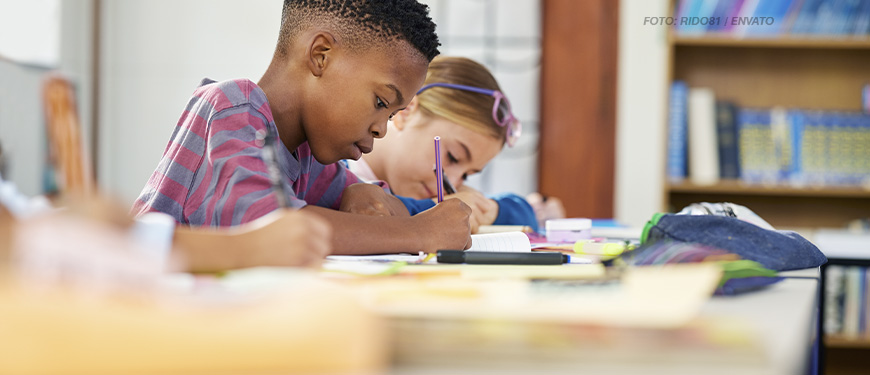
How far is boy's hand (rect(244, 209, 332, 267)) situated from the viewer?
58cm

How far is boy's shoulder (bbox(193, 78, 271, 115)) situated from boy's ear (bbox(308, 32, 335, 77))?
0.11 metres

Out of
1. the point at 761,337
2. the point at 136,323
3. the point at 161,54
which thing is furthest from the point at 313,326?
the point at 161,54

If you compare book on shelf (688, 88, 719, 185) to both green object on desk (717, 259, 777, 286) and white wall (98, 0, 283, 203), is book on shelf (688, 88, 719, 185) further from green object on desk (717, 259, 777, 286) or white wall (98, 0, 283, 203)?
green object on desk (717, 259, 777, 286)

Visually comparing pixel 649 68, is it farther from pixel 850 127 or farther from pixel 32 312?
pixel 32 312

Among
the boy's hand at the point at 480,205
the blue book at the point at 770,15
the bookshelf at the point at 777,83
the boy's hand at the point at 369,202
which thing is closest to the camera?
the boy's hand at the point at 369,202

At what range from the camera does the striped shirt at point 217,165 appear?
0.80 m

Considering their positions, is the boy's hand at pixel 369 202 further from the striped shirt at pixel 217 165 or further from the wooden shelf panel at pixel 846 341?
the wooden shelf panel at pixel 846 341

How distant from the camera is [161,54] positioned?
10.0ft

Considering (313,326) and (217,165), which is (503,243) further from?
(313,326)

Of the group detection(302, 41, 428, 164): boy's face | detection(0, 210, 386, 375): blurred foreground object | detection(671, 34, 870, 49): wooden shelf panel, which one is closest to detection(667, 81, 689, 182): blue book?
detection(671, 34, 870, 49): wooden shelf panel

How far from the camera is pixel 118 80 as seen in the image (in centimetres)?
306

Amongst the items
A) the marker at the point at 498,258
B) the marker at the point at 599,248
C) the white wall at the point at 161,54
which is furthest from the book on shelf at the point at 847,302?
the white wall at the point at 161,54

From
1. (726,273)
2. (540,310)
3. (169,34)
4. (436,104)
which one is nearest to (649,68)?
(436,104)

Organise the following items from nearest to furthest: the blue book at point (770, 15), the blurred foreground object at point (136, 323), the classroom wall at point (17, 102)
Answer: the blurred foreground object at point (136, 323)
the classroom wall at point (17, 102)
the blue book at point (770, 15)
